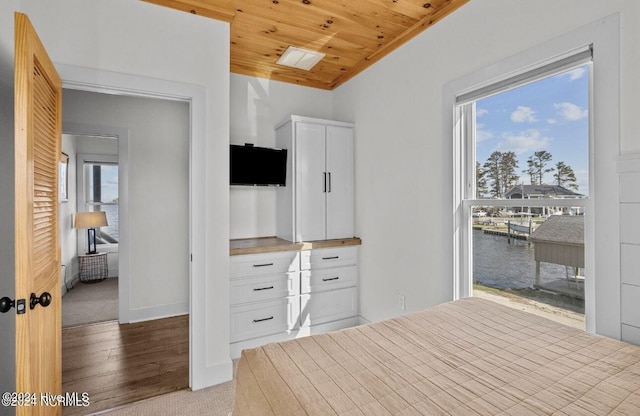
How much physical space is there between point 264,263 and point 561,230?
7.00 feet

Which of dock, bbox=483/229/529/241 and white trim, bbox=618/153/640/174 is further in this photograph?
dock, bbox=483/229/529/241

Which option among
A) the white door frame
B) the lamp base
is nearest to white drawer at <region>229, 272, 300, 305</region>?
the white door frame

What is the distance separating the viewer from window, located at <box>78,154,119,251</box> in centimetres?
518

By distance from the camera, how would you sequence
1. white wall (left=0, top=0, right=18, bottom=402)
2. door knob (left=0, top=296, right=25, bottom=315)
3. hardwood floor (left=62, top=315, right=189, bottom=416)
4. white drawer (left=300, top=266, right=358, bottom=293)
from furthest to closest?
white drawer (left=300, top=266, right=358, bottom=293)
hardwood floor (left=62, top=315, right=189, bottom=416)
white wall (left=0, top=0, right=18, bottom=402)
door knob (left=0, top=296, right=25, bottom=315)

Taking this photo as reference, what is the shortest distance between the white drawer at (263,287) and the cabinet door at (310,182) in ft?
1.38

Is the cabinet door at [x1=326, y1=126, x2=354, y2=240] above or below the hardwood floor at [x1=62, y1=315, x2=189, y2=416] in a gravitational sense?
above

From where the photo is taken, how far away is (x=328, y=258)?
3.11 metres

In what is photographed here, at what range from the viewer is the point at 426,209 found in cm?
243

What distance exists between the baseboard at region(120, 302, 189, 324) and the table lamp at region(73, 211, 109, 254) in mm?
2240

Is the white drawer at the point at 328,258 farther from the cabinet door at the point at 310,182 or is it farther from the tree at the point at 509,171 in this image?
the tree at the point at 509,171

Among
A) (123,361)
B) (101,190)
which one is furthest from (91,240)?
(123,361)

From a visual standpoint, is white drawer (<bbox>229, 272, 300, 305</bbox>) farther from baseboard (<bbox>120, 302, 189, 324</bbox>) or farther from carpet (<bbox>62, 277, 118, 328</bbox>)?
carpet (<bbox>62, 277, 118, 328</bbox>)

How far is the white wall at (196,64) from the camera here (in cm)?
197

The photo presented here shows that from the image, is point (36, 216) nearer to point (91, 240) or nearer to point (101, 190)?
point (91, 240)
